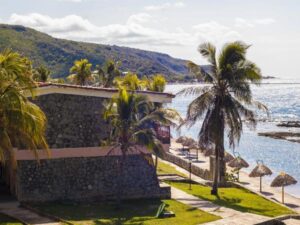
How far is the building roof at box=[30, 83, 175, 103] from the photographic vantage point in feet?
78.8

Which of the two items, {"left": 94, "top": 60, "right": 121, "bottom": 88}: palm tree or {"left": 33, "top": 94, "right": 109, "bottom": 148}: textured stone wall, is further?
{"left": 94, "top": 60, "right": 121, "bottom": 88}: palm tree

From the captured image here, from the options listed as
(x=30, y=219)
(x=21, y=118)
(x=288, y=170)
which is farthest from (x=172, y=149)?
(x=21, y=118)

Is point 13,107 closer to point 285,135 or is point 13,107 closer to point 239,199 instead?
point 239,199

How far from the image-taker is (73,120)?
25.1 metres

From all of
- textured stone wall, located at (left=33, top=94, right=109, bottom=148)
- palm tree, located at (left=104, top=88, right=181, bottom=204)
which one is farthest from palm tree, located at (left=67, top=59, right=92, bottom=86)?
palm tree, located at (left=104, top=88, right=181, bottom=204)

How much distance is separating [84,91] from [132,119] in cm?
333

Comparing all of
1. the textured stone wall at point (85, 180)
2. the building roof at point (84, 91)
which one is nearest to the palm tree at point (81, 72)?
the building roof at point (84, 91)

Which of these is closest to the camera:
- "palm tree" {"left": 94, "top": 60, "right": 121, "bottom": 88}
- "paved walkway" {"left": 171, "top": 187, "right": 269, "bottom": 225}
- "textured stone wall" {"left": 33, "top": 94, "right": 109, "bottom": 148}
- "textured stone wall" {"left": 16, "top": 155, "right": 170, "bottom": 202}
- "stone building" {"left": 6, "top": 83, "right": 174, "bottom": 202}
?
"paved walkway" {"left": 171, "top": 187, "right": 269, "bottom": 225}

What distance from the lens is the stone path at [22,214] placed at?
68.7 ft

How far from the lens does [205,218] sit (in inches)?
891

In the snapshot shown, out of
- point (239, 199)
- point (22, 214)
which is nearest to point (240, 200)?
point (239, 199)

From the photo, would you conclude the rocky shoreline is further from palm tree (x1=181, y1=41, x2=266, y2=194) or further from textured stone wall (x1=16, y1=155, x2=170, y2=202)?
textured stone wall (x1=16, y1=155, x2=170, y2=202)

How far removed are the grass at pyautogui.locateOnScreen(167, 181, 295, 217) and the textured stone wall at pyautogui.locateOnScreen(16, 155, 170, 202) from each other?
3174 mm

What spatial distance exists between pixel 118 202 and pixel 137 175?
268 centimetres
